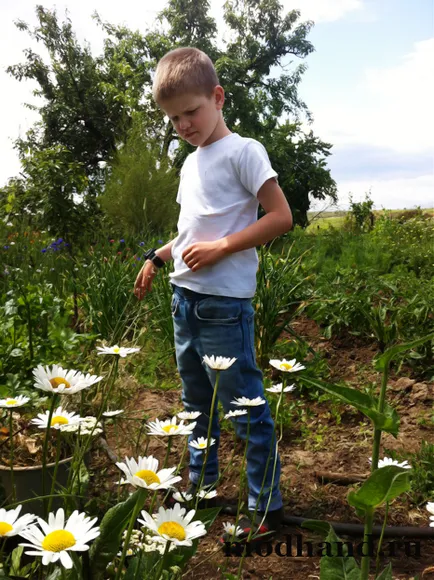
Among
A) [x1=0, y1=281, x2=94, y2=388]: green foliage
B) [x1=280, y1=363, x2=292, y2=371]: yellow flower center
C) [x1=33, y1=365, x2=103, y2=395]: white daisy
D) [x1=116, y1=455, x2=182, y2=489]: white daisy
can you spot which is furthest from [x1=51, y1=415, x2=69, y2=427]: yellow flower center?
[x1=0, y1=281, x2=94, y2=388]: green foliage

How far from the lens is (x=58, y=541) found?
0.84m

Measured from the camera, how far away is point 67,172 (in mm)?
7008

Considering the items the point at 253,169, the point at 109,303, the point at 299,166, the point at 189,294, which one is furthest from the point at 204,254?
the point at 299,166

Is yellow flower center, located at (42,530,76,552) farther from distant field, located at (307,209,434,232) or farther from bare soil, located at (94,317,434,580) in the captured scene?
distant field, located at (307,209,434,232)

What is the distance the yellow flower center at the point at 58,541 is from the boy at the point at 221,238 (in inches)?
49.8

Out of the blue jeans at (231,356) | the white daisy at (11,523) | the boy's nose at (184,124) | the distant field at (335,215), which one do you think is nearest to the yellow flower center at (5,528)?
the white daisy at (11,523)

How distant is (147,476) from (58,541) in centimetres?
19

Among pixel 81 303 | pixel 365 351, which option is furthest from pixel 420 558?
pixel 81 303

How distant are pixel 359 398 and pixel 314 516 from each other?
5.77ft

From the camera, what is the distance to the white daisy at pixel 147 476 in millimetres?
935

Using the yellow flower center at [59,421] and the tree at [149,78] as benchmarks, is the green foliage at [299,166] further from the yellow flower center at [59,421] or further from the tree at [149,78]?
the yellow flower center at [59,421]

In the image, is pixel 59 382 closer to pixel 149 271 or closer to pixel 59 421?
pixel 59 421

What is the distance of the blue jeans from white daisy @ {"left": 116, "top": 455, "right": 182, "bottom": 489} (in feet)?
3.40

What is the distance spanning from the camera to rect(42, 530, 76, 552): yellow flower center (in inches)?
32.9
